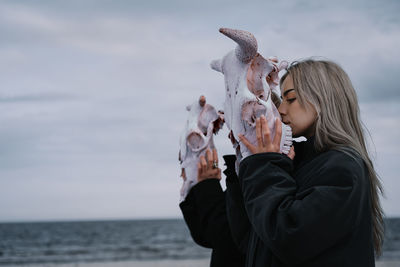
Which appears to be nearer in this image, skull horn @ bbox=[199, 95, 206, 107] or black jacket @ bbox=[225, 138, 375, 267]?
black jacket @ bbox=[225, 138, 375, 267]

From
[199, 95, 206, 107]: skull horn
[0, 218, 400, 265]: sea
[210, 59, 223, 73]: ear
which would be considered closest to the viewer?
[210, 59, 223, 73]: ear

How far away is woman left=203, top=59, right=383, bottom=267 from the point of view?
5.24 feet

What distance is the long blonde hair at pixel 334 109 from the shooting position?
1.79 metres

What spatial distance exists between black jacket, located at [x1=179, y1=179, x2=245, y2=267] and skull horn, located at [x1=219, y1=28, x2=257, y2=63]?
3.12ft

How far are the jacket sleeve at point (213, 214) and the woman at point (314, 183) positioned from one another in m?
0.57

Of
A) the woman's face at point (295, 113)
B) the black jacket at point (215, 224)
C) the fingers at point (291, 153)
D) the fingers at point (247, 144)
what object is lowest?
the black jacket at point (215, 224)

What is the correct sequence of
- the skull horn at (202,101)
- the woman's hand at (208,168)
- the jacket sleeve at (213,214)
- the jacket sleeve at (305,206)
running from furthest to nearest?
the skull horn at (202,101) < the woman's hand at (208,168) < the jacket sleeve at (213,214) < the jacket sleeve at (305,206)

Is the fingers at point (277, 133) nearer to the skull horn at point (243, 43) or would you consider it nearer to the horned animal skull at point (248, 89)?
the horned animal skull at point (248, 89)

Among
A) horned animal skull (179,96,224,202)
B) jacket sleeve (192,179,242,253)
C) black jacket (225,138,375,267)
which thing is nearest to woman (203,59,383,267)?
black jacket (225,138,375,267)

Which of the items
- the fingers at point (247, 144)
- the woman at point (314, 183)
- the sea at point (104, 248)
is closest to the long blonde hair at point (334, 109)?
the woman at point (314, 183)

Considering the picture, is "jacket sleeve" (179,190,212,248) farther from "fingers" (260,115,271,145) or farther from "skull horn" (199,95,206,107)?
"fingers" (260,115,271,145)

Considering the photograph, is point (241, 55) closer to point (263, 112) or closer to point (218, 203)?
point (263, 112)

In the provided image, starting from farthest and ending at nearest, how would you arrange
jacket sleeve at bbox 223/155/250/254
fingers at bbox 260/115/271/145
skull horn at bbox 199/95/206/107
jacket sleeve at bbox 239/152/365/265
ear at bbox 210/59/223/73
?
skull horn at bbox 199/95/206/107 → ear at bbox 210/59/223/73 → jacket sleeve at bbox 223/155/250/254 → fingers at bbox 260/115/271/145 → jacket sleeve at bbox 239/152/365/265

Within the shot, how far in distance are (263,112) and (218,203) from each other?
92 centimetres
